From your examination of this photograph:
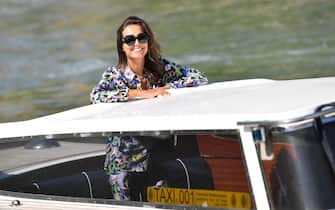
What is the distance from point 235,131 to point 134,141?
702mm

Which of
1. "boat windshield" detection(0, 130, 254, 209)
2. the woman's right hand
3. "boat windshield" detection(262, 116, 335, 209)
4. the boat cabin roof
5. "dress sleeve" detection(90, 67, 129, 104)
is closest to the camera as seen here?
"boat windshield" detection(262, 116, 335, 209)

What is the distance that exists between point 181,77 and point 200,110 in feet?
5.13

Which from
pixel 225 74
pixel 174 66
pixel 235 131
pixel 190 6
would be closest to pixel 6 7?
pixel 190 6


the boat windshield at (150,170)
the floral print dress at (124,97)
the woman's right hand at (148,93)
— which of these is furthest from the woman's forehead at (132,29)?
the boat windshield at (150,170)

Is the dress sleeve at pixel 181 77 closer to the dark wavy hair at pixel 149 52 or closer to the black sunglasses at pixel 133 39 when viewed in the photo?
the dark wavy hair at pixel 149 52

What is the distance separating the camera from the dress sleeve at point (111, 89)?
5730mm

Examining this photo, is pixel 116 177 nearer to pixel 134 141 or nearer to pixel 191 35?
pixel 134 141

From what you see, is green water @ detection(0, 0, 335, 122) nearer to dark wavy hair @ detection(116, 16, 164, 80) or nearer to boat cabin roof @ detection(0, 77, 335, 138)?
dark wavy hair @ detection(116, 16, 164, 80)

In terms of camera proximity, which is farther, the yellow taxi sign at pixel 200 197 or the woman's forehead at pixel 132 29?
the woman's forehead at pixel 132 29

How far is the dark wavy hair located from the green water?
26.3 feet

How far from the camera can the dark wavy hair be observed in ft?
20.0

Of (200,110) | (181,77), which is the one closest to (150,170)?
(200,110)

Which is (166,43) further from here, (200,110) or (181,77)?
(200,110)

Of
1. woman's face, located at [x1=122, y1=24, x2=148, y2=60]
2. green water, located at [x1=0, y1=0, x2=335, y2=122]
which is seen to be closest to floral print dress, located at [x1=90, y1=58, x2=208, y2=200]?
woman's face, located at [x1=122, y1=24, x2=148, y2=60]
